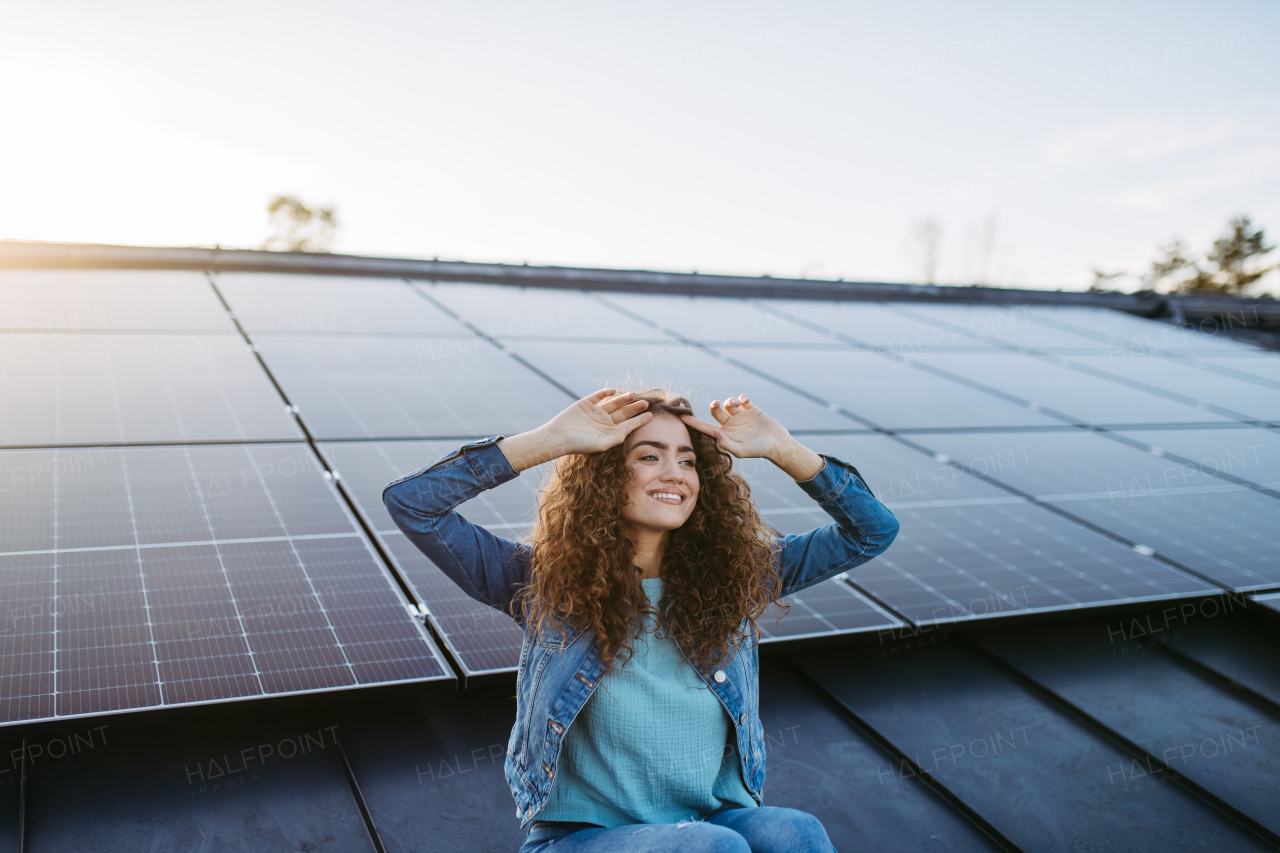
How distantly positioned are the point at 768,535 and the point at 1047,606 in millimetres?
2931

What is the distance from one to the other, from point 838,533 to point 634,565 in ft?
2.62

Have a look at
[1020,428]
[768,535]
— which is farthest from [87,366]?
[1020,428]

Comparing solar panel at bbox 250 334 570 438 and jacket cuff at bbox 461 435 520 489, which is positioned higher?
jacket cuff at bbox 461 435 520 489

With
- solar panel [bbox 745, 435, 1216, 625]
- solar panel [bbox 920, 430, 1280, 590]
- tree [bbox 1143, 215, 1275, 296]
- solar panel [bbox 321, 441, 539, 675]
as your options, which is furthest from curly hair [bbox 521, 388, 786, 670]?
tree [bbox 1143, 215, 1275, 296]

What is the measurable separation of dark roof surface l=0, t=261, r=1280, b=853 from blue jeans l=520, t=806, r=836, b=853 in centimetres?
114

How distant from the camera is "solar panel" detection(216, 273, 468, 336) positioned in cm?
947

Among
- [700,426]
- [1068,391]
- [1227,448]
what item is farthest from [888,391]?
[700,426]

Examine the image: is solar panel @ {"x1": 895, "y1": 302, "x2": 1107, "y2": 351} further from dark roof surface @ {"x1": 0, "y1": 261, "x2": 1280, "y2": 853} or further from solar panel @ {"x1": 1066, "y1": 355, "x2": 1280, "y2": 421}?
dark roof surface @ {"x1": 0, "y1": 261, "x2": 1280, "y2": 853}

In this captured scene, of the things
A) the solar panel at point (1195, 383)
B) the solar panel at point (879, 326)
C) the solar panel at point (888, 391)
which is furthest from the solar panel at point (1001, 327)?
the solar panel at point (888, 391)

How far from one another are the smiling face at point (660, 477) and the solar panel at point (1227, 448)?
Answer: 24.9 ft

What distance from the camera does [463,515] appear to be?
505 centimetres

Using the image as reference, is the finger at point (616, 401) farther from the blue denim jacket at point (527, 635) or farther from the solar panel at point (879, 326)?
the solar panel at point (879, 326)

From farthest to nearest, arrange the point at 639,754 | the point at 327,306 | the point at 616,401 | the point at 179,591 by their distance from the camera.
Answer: the point at 327,306 → the point at 179,591 → the point at 616,401 → the point at 639,754

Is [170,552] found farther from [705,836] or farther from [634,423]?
[705,836]
